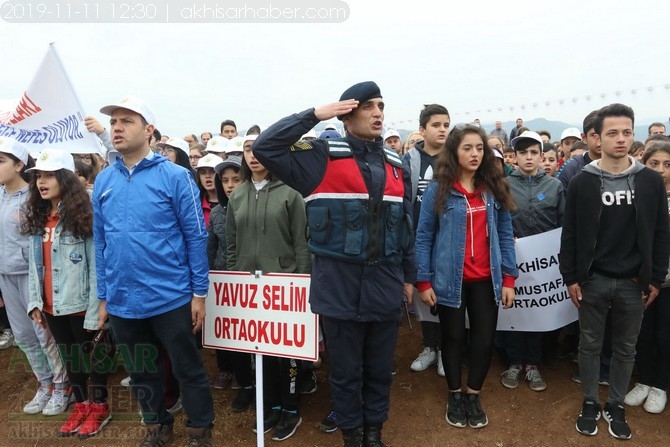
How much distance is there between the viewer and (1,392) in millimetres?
4469

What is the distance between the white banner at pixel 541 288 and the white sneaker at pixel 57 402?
4.12 m

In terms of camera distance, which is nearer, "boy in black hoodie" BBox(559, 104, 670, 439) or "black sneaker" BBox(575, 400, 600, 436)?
"boy in black hoodie" BBox(559, 104, 670, 439)

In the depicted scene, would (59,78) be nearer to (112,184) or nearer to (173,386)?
(112,184)

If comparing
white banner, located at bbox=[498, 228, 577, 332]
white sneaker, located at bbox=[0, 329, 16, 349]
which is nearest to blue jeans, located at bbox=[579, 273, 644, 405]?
white banner, located at bbox=[498, 228, 577, 332]

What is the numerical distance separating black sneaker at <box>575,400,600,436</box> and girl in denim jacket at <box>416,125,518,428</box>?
71cm

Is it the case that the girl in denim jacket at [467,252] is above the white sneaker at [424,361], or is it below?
above

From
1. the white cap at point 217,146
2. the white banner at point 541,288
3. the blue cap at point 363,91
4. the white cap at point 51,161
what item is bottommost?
the white banner at point 541,288

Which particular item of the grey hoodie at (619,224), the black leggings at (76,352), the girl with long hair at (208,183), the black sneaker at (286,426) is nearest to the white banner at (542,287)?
the grey hoodie at (619,224)

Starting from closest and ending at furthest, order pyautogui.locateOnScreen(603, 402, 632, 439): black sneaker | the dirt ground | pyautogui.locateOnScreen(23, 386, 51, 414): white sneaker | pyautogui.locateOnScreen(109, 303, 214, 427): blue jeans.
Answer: pyautogui.locateOnScreen(109, 303, 214, 427): blue jeans → pyautogui.locateOnScreen(603, 402, 632, 439): black sneaker → the dirt ground → pyautogui.locateOnScreen(23, 386, 51, 414): white sneaker

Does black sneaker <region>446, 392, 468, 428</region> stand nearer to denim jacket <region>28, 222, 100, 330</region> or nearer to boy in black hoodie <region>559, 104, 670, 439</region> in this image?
boy in black hoodie <region>559, 104, 670, 439</region>

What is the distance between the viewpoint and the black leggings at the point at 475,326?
3453 millimetres

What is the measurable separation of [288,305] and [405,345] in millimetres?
2457

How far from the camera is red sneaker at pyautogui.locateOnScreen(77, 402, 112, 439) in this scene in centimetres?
360

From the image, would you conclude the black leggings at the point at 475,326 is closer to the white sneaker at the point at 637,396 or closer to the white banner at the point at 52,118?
the white sneaker at the point at 637,396
